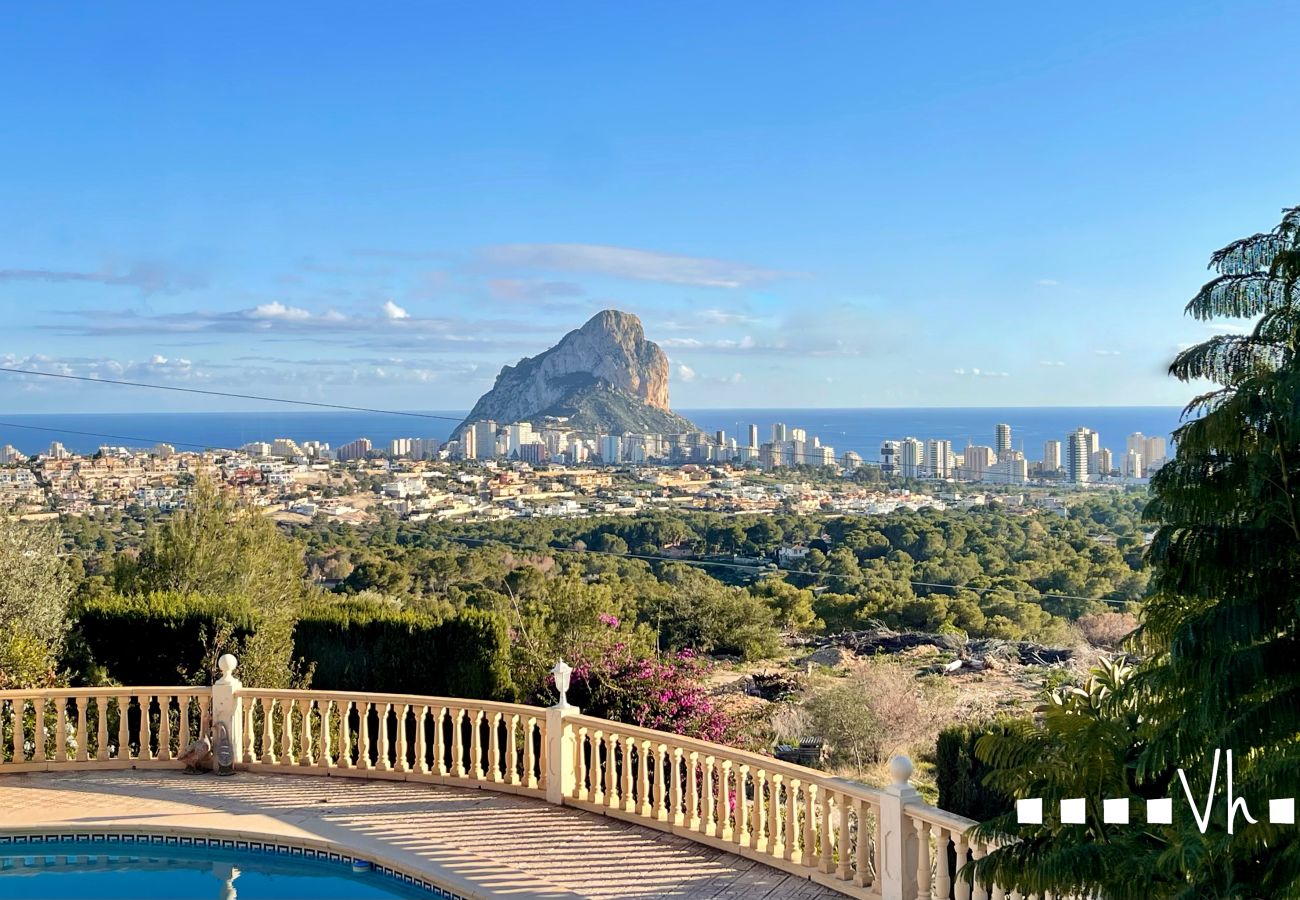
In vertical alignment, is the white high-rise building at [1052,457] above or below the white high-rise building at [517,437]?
below

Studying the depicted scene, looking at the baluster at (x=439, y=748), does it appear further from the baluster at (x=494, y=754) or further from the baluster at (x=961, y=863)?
the baluster at (x=961, y=863)

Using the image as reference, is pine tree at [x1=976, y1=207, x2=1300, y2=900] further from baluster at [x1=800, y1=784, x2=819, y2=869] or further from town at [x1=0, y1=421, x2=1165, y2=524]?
town at [x1=0, y1=421, x2=1165, y2=524]

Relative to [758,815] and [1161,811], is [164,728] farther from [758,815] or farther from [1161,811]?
[1161,811]

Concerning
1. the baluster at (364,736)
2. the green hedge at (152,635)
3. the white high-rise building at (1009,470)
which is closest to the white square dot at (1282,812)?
the baluster at (364,736)

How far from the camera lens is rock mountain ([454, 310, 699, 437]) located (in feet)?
126

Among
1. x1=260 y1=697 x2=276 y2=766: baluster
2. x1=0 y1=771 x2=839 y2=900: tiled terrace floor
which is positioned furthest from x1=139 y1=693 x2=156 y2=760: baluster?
x1=260 y1=697 x2=276 y2=766: baluster

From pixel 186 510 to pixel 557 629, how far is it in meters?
5.56

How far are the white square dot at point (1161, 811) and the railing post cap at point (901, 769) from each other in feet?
6.03

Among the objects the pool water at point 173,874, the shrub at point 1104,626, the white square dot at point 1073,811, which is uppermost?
the white square dot at point 1073,811

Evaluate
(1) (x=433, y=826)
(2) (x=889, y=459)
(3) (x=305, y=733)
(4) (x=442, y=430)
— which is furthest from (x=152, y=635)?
(4) (x=442, y=430)

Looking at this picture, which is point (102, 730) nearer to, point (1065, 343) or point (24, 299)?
point (24, 299)

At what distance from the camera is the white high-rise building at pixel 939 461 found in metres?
31.9

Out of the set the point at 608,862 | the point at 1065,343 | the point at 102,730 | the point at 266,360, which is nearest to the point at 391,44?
the point at 102,730

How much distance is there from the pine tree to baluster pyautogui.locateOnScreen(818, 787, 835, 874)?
2.31 m
